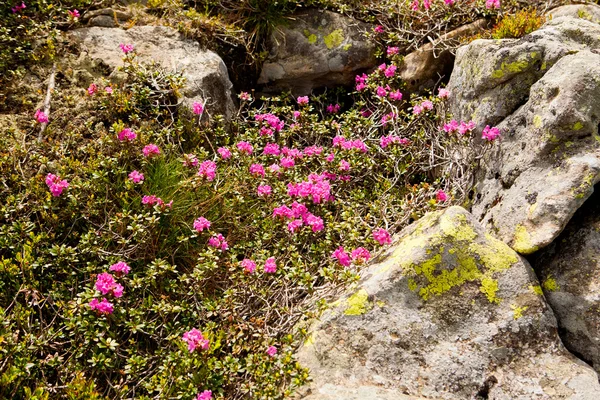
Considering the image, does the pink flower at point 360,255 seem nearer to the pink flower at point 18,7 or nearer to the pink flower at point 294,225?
the pink flower at point 294,225

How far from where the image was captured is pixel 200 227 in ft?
13.5

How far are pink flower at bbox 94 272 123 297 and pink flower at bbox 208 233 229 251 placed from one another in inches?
31.8

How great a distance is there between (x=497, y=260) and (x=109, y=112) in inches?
154

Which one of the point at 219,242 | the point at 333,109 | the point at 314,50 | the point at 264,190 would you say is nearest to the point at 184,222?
the point at 219,242

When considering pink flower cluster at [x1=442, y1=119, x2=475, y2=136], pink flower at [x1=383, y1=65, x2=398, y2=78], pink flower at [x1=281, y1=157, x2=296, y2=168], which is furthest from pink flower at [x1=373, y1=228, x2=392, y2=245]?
pink flower at [x1=383, y1=65, x2=398, y2=78]

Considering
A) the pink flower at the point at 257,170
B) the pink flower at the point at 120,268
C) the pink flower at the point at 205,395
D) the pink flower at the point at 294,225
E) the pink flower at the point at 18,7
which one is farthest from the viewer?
the pink flower at the point at 18,7

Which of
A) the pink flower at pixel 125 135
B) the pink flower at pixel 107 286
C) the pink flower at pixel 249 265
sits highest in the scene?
the pink flower at pixel 125 135

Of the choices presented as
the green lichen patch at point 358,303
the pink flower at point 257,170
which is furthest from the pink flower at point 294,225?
the green lichen patch at point 358,303

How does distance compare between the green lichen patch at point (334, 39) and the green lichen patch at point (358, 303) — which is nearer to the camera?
the green lichen patch at point (358, 303)

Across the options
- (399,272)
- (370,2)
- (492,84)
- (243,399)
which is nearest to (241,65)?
(370,2)

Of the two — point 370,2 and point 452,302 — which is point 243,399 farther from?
point 370,2

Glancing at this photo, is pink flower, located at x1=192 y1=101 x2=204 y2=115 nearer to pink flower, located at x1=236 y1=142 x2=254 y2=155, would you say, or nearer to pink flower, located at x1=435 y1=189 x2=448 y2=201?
pink flower, located at x1=236 y1=142 x2=254 y2=155

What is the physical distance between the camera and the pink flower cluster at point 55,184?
13.2 ft

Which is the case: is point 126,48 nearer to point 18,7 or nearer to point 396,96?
point 18,7
